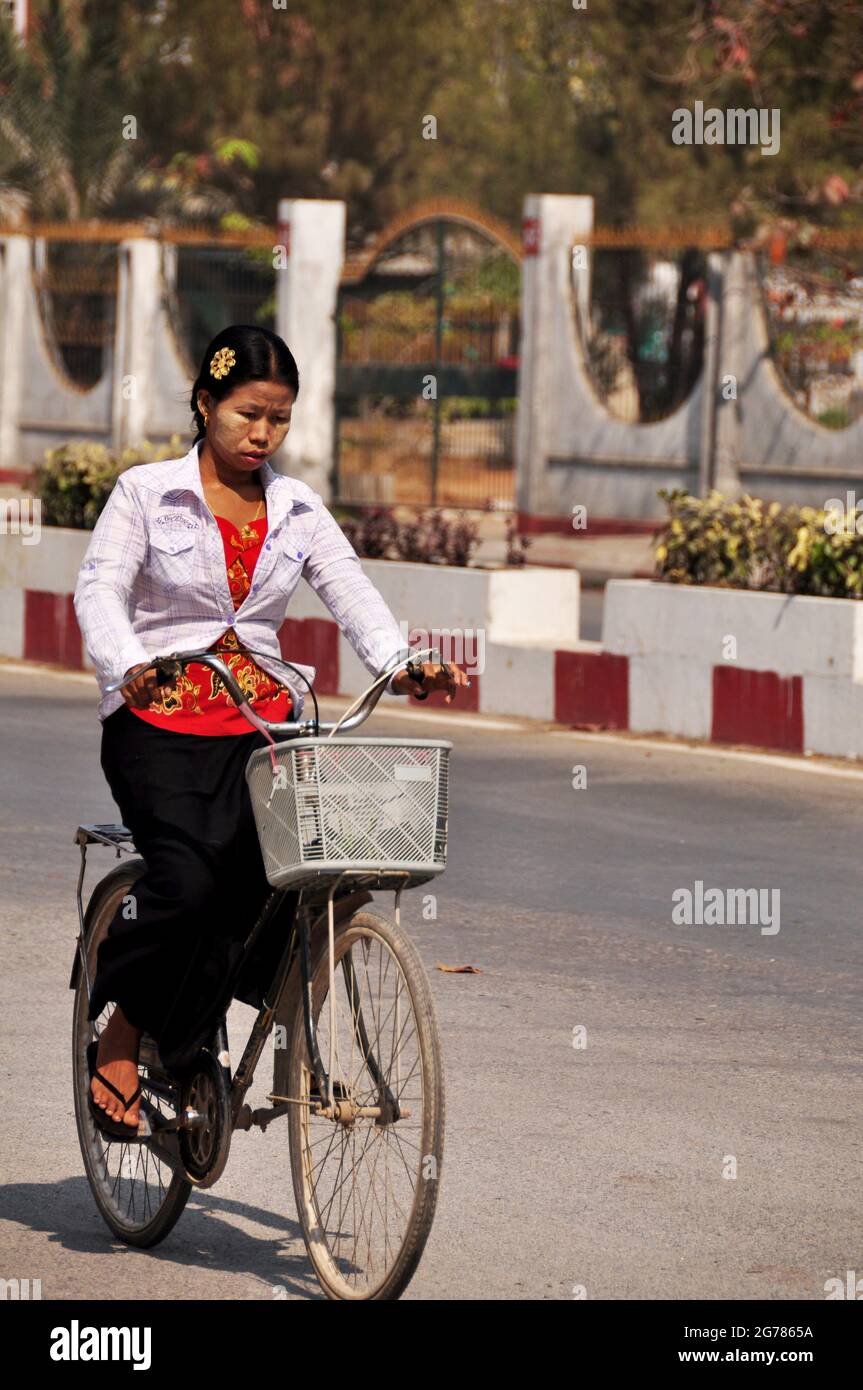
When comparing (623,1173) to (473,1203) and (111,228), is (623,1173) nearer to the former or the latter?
(473,1203)

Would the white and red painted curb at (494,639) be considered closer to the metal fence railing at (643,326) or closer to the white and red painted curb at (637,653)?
the white and red painted curb at (637,653)

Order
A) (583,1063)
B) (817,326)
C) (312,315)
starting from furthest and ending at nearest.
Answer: (312,315), (817,326), (583,1063)

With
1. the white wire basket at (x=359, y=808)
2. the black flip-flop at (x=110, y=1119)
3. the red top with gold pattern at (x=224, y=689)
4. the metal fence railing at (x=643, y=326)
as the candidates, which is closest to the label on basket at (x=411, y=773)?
the white wire basket at (x=359, y=808)

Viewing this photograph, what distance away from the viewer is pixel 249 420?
4.75 metres

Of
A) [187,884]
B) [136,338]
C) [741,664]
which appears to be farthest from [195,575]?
[136,338]

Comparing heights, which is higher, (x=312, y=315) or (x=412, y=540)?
(x=312, y=315)

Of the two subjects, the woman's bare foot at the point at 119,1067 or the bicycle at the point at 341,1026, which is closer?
the bicycle at the point at 341,1026

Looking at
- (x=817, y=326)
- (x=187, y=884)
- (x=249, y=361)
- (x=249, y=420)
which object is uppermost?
(x=817, y=326)

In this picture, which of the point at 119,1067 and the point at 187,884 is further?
the point at 119,1067

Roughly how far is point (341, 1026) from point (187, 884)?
1.29 feet

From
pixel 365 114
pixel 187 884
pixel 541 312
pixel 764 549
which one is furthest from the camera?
pixel 365 114

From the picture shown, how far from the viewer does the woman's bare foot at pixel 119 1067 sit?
4.99 m

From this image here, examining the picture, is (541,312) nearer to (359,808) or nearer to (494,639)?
(494,639)

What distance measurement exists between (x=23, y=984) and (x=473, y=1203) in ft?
7.33
